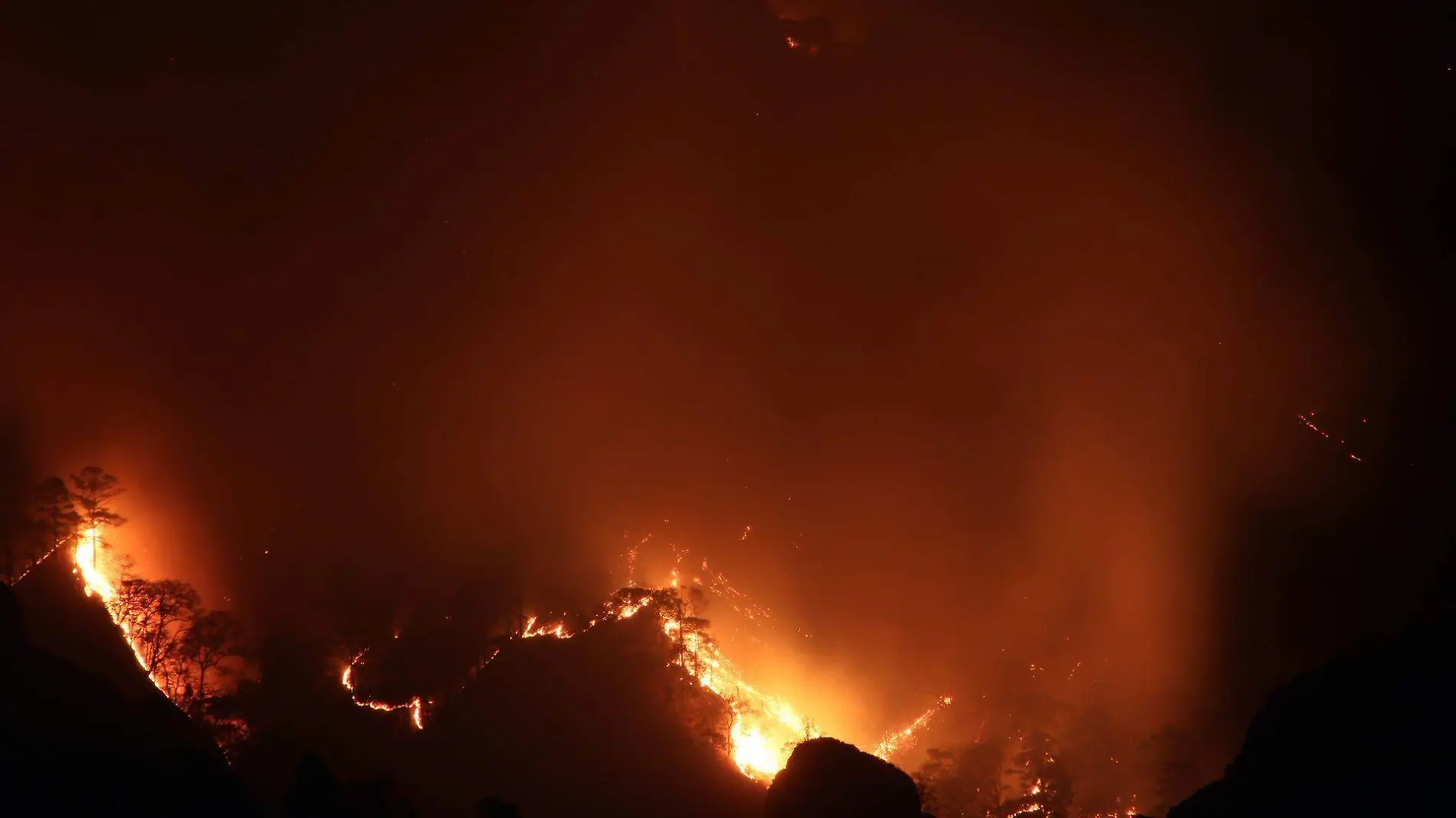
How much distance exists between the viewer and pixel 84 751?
2289 centimetres

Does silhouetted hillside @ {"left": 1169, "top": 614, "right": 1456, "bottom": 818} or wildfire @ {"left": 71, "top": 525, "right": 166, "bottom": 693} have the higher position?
wildfire @ {"left": 71, "top": 525, "right": 166, "bottom": 693}

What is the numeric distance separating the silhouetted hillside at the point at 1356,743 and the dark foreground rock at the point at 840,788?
573 inches

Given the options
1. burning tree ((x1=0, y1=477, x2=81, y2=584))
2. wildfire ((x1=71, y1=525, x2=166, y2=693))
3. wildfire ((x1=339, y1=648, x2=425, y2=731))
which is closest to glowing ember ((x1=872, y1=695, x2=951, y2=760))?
wildfire ((x1=339, y1=648, x2=425, y2=731))

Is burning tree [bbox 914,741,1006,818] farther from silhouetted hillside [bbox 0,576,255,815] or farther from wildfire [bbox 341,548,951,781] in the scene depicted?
silhouetted hillside [bbox 0,576,255,815]

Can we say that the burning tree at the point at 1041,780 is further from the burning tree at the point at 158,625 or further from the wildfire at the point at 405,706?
the burning tree at the point at 158,625

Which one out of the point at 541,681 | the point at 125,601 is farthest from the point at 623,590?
the point at 125,601

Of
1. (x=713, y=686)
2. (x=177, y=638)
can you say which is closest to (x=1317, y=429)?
(x=713, y=686)

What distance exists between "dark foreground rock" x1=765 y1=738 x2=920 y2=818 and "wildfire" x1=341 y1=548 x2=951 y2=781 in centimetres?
1351

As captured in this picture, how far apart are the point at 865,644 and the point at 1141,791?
26204 millimetres

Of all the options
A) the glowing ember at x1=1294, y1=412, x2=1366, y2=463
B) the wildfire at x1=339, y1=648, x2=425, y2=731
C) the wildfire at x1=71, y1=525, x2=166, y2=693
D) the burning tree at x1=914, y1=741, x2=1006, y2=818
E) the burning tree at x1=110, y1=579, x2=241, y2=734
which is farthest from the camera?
the glowing ember at x1=1294, y1=412, x2=1366, y2=463

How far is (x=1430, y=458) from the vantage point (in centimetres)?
6184

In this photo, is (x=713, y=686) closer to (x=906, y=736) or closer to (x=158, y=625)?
(x=906, y=736)

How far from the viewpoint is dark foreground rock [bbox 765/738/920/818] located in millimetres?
31531

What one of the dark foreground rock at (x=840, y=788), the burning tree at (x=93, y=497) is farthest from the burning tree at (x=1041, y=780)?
the burning tree at (x=93, y=497)
